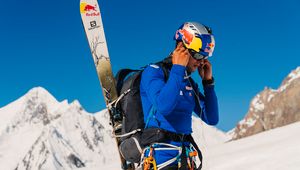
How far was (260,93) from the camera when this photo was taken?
567 ft

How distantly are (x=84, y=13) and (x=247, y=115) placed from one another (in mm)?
163093

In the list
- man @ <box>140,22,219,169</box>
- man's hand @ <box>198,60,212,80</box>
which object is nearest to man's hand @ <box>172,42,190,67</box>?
man @ <box>140,22,219,169</box>

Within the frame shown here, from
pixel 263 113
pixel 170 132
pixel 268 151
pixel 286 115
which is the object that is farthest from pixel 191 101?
pixel 263 113

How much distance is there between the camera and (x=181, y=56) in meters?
5.82

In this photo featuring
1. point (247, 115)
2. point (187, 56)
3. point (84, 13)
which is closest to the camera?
point (187, 56)

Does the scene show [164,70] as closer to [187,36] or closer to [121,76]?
[187,36]

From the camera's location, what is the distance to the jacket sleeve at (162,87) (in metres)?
5.51

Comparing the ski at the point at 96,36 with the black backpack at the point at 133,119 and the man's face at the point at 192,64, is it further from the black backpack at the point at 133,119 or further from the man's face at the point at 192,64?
the man's face at the point at 192,64

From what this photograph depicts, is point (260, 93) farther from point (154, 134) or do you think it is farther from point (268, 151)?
point (154, 134)

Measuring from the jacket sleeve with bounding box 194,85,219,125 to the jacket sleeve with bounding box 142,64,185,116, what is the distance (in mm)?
953

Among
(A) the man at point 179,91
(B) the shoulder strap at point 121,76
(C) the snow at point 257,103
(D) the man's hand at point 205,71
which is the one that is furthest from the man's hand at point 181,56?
(C) the snow at point 257,103

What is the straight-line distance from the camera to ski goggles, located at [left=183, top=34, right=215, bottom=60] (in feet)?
19.1

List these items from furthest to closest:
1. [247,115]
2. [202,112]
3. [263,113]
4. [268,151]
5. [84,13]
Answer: [247,115] < [263,113] < [268,151] < [84,13] < [202,112]

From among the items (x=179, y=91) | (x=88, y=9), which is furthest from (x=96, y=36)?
(x=179, y=91)
